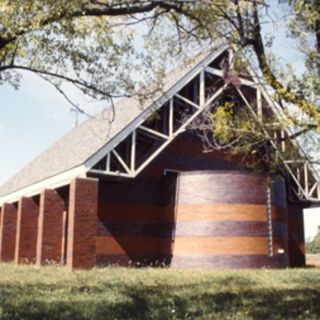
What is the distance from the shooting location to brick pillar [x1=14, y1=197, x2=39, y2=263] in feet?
91.2

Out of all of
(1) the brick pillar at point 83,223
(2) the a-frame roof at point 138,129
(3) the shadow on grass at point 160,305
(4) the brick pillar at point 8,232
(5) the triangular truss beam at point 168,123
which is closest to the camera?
(3) the shadow on grass at point 160,305

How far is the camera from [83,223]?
72.0 ft

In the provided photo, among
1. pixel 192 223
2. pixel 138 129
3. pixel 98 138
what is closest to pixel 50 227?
pixel 98 138

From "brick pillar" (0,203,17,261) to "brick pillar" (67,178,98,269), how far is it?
1032cm

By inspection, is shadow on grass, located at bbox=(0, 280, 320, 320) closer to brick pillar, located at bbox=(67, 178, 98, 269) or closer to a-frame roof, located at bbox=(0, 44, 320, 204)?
brick pillar, located at bbox=(67, 178, 98, 269)

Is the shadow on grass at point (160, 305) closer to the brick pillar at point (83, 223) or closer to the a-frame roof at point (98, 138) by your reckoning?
the brick pillar at point (83, 223)

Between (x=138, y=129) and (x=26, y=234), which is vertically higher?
(x=138, y=129)

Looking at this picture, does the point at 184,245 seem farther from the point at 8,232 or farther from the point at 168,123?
the point at 8,232

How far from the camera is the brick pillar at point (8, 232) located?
30844mm

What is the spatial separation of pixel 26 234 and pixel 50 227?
9.95 feet

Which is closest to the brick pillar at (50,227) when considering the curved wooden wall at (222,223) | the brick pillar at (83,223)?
the brick pillar at (83,223)

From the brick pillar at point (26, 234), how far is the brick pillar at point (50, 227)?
8.50 feet

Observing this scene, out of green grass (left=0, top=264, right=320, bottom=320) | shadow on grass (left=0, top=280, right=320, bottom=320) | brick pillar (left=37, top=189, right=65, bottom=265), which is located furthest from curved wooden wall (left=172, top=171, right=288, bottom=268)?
shadow on grass (left=0, top=280, right=320, bottom=320)

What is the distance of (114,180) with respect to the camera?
23953mm
